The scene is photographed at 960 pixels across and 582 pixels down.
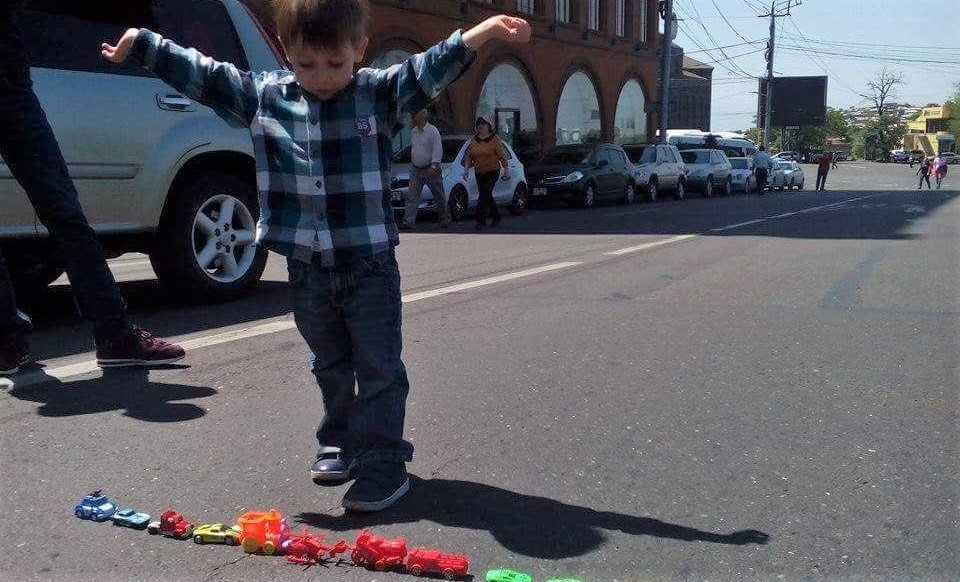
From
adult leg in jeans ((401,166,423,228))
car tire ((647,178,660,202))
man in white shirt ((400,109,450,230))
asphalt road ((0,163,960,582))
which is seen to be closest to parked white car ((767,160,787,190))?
car tire ((647,178,660,202))

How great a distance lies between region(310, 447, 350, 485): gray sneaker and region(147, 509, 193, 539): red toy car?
48cm

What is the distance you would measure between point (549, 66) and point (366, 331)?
30954 millimetres

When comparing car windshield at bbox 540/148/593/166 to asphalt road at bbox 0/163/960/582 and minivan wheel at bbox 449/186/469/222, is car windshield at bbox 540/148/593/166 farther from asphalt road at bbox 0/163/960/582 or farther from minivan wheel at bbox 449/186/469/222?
asphalt road at bbox 0/163/960/582

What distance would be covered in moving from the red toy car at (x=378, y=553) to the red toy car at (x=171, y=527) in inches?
A: 18.8

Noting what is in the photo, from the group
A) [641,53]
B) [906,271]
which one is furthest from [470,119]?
[906,271]

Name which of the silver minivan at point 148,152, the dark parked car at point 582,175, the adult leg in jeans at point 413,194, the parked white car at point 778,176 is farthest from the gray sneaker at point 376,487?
the parked white car at point 778,176

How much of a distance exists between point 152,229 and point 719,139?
45.6 meters

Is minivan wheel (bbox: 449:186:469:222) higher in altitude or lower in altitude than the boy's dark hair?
lower

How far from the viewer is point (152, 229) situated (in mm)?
5688

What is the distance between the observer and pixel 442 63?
104 inches

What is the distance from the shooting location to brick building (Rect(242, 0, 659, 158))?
2489 cm

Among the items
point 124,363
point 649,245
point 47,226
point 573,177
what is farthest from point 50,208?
point 573,177

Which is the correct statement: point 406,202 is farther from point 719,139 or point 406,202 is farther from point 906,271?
point 719,139

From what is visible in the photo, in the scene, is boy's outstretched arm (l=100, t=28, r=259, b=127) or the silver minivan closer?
boy's outstretched arm (l=100, t=28, r=259, b=127)
